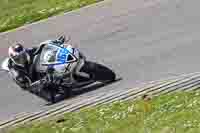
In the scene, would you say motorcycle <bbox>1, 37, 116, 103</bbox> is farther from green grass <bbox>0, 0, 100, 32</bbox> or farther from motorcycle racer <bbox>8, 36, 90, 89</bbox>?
green grass <bbox>0, 0, 100, 32</bbox>

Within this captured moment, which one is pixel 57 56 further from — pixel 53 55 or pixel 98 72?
pixel 98 72

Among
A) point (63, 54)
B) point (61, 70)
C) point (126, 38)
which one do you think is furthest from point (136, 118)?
point (126, 38)

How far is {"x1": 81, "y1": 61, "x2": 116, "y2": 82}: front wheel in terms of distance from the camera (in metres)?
A: 16.2

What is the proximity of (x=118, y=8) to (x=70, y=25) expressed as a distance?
1709 millimetres

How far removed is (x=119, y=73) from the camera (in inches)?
651

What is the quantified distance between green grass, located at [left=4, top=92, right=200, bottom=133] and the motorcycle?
182cm

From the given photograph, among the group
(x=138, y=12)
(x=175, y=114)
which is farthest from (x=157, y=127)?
(x=138, y=12)

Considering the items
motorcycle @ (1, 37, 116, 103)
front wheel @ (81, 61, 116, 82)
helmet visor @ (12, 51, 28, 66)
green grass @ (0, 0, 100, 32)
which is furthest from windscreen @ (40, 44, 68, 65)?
green grass @ (0, 0, 100, 32)

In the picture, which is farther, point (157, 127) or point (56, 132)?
point (56, 132)

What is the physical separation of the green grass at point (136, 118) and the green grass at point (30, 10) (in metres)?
9.19

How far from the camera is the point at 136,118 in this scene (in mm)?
12383

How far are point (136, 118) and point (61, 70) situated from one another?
13.4 ft

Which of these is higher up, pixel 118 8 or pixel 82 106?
pixel 118 8

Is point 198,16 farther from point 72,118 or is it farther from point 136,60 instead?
point 72,118
